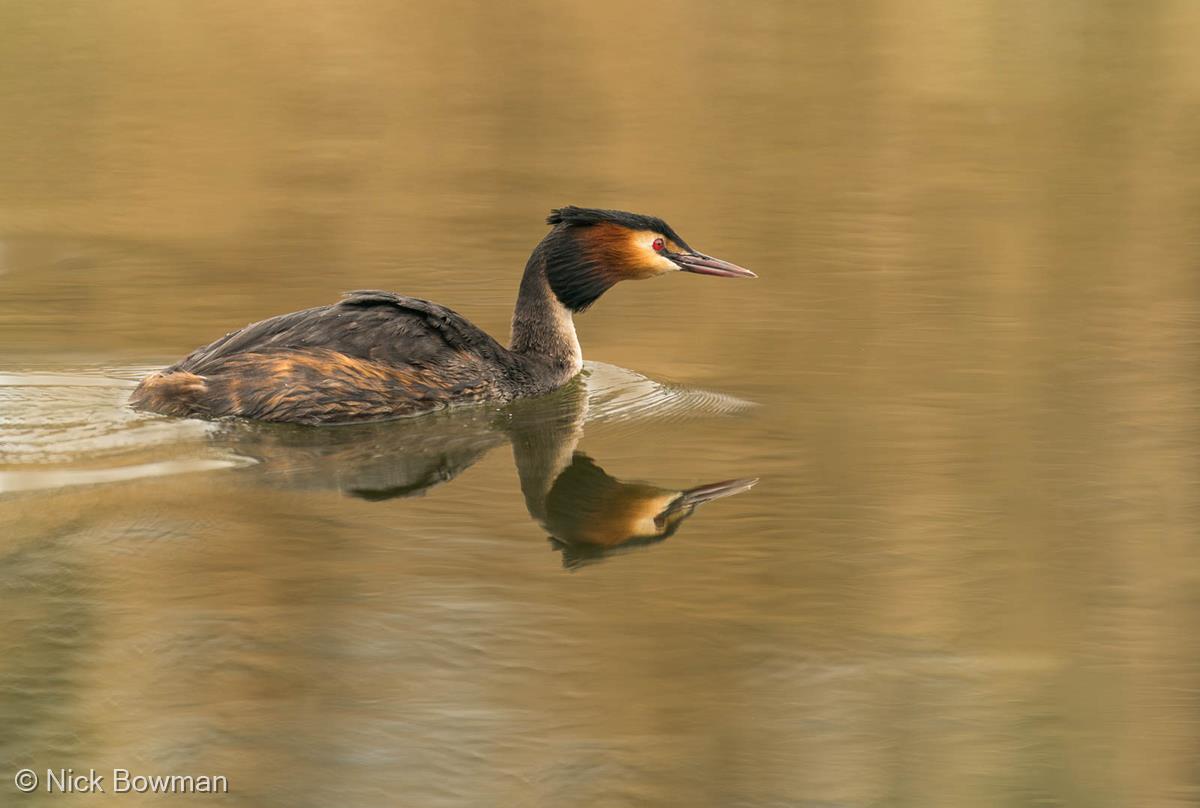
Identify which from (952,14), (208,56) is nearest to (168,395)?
(208,56)

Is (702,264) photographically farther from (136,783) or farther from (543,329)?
(136,783)

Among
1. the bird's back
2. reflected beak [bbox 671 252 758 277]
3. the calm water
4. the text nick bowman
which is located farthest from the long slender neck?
the text nick bowman

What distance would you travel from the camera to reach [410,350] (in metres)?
8.33

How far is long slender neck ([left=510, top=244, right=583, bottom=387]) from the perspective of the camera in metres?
9.09

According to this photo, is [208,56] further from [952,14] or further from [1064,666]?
[1064,666]

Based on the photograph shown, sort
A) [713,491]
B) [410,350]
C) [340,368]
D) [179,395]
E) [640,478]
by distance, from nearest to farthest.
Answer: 1. [713,491]
2. [640,478]
3. [179,395]
4. [340,368]
5. [410,350]

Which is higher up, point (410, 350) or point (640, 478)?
point (410, 350)

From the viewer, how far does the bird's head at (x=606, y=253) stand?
9.08 metres

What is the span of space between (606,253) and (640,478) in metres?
2.00

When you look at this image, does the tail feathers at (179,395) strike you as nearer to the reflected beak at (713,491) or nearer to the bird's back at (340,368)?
the bird's back at (340,368)

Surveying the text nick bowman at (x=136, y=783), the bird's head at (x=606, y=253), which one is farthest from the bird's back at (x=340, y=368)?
the text nick bowman at (x=136, y=783)

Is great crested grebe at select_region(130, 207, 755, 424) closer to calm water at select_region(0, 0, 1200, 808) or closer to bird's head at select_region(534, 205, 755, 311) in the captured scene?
bird's head at select_region(534, 205, 755, 311)

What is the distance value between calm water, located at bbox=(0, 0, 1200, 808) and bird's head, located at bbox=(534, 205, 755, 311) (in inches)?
21.8

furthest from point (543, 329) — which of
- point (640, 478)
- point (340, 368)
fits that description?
point (640, 478)
